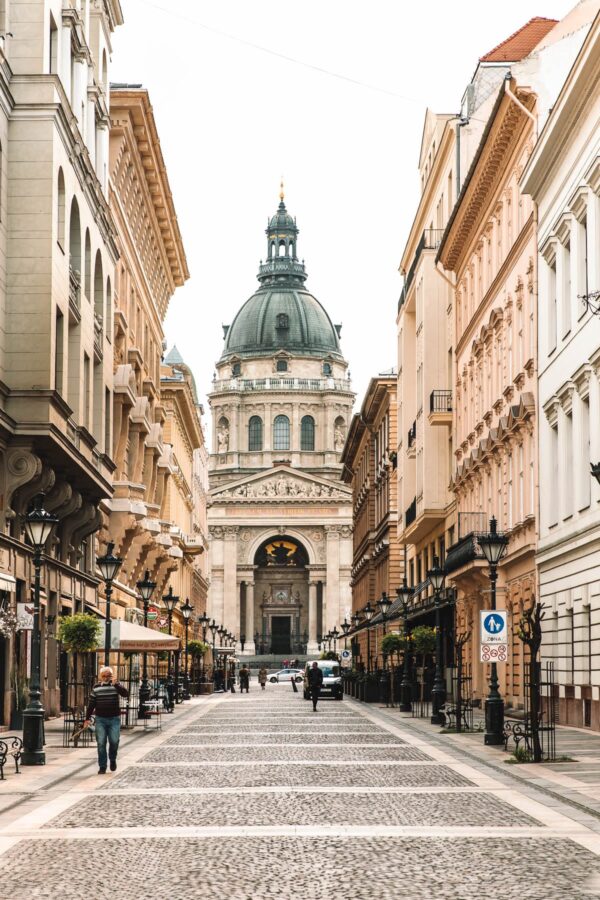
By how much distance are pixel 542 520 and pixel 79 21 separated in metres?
16.1

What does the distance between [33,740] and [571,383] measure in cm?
1419

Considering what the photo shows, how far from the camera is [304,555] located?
167m

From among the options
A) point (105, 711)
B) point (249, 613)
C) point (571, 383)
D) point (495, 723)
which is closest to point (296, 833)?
point (105, 711)

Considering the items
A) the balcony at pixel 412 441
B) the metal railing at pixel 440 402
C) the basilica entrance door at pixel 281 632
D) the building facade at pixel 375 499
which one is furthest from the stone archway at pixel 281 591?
the metal railing at pixel 440 402

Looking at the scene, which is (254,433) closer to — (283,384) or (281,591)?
(283,384)

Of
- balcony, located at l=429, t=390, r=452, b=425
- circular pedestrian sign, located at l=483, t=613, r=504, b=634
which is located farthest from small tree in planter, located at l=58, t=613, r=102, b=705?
balcony, located at l=429, t=390, r=452, b=425

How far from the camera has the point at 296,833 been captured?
14570 millimetres

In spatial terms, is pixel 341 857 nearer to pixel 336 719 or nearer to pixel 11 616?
pixel 11 616

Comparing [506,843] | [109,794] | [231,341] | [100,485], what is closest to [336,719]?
[100,485]

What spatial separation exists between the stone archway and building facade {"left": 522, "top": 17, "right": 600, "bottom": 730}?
5086 inches

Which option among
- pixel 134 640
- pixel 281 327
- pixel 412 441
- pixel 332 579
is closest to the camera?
pixel 134 640

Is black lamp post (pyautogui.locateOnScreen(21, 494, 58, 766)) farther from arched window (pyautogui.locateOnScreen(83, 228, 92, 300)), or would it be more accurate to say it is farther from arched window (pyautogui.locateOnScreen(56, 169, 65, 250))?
arched window (pyautogui.locateOnScreen(83, 228, 92, 300))

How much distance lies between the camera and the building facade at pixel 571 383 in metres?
30.0

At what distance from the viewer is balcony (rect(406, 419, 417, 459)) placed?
61.7 meters
